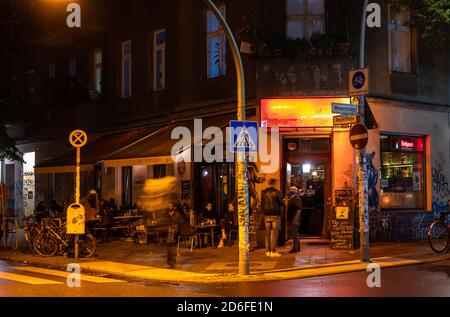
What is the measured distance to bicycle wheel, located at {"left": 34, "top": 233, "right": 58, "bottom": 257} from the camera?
55.0 ft

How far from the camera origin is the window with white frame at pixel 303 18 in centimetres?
1739

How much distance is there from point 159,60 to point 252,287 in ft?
40.8

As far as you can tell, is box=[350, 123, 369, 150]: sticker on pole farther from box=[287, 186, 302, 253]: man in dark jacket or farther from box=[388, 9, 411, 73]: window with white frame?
box=[388, 9, 411, 73]: window with white frame

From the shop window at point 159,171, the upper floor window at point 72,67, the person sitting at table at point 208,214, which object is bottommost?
the person sitting at table at point 208,214

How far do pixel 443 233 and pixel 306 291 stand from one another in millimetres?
6794

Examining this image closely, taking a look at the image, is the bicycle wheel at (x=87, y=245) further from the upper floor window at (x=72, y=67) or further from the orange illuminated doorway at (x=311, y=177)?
the upper floor window at (x=72, y=67)

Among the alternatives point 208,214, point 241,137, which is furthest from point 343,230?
point 241,137

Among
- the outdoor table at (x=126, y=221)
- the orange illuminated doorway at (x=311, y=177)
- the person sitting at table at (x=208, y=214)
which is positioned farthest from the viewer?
the outdoor table at (x=126, y=221)

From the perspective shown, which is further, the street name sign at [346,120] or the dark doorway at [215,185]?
the dark doorway at [215,185]

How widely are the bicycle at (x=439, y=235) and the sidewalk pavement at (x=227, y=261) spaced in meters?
0.28

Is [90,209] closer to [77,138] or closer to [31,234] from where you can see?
[31,234]

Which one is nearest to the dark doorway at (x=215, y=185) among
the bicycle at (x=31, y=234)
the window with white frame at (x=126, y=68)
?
the bicycle at (x=31, y=234)
